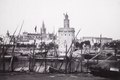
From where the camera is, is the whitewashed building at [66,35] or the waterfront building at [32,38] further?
the waterfront building at [32,38]

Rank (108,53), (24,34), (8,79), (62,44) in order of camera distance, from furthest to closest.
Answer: (24,34) → (62,44) → (108,53) → (8,79)

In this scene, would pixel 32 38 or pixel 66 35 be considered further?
pixel 32 38

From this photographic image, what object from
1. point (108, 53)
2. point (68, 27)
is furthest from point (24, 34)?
point (108, 53)

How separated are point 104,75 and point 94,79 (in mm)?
2063

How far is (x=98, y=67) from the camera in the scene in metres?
17.8

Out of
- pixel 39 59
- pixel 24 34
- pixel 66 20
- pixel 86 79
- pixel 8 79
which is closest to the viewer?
pixel 8 79

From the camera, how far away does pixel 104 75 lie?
1758 centimetres

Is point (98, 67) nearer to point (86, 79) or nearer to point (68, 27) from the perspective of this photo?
point (86, 79)

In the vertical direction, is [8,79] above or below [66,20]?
below

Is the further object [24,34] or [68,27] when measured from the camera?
[24,34]

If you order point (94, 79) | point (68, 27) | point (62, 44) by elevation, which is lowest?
point (94, 79)

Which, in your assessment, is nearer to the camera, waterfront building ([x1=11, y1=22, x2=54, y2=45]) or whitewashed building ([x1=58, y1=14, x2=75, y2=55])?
whitewashed building ([x1=58, y1=14, x2=75, y2=55])

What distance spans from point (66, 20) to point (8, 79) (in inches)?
1594

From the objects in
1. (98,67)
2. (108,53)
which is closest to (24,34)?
(108,53)
